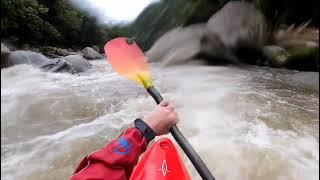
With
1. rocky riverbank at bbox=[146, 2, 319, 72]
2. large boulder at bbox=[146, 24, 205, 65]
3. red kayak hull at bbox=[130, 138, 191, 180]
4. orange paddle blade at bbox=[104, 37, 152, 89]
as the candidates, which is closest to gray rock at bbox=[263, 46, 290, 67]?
rocky riverbank at bbox=[146, 2, 319, 72]

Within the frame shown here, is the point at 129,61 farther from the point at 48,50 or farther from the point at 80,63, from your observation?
the point at 48,50

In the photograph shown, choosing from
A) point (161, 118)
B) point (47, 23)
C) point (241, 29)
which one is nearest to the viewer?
point (47, 23)

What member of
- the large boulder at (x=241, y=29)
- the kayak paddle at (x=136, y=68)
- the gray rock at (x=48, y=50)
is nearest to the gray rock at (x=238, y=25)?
the large boulder at (x=241, y=29)

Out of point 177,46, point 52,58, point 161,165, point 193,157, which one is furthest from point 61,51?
point 161,165

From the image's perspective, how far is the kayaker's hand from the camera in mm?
793

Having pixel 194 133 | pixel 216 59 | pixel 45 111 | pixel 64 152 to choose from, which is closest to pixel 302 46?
pixel 216 59

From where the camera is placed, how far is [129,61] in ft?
3.27

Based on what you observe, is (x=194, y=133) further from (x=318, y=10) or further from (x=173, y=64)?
(x=318, y=10)

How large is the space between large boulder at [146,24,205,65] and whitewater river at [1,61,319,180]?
0.03 metres

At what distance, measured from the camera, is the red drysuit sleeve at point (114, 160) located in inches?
28.8

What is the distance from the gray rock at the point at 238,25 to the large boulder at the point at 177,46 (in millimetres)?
26

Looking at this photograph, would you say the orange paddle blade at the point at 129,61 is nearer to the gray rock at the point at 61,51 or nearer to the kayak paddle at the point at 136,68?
the kayak paddle at the point at 136,68

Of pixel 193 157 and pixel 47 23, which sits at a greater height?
pixel 47 23

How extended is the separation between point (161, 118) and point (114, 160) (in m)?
0.12
